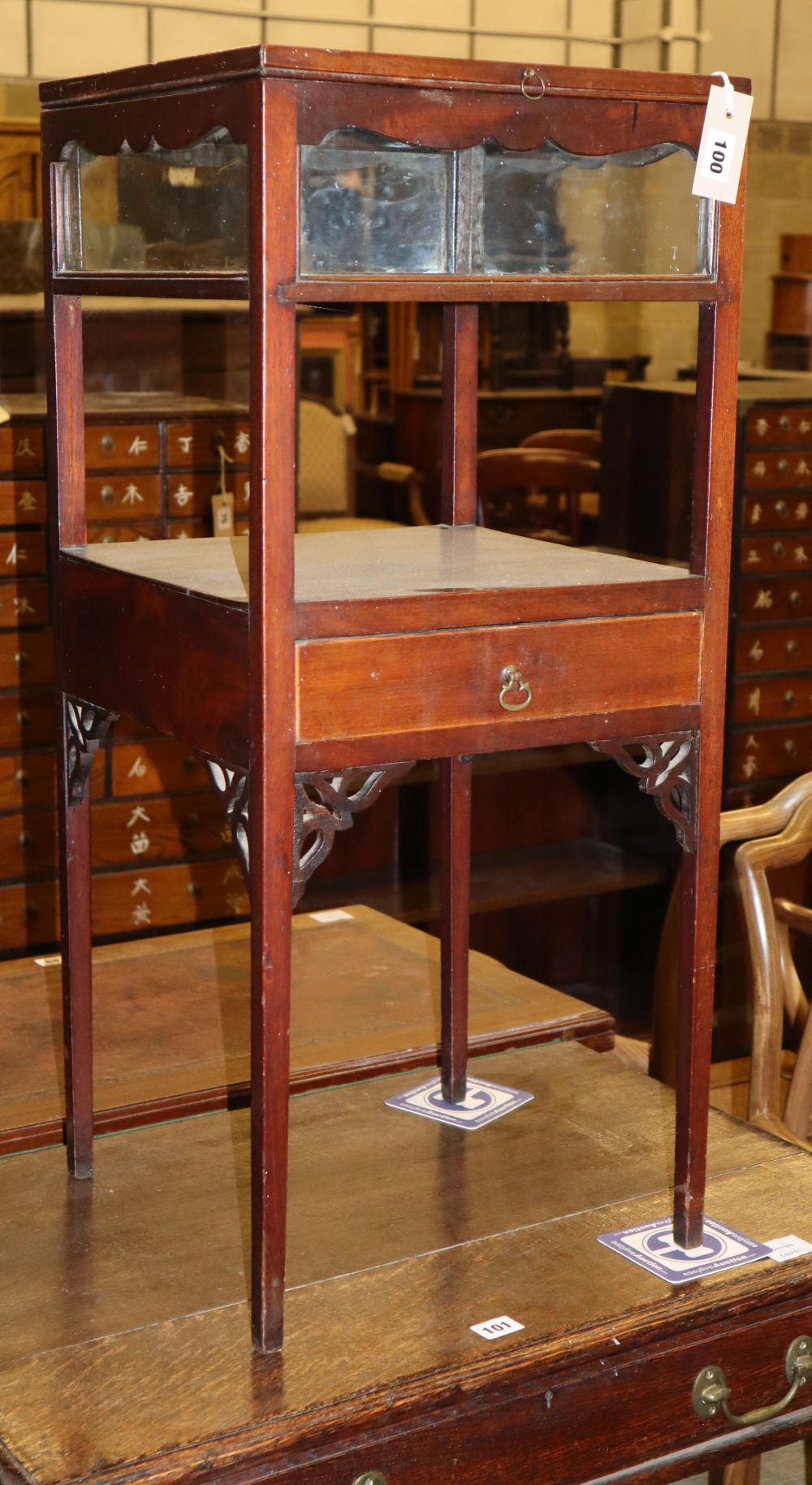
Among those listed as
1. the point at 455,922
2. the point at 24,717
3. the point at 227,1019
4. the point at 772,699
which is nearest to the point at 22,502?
the point at 24,717

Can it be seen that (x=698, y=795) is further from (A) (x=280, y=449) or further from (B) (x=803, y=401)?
(B) (x=803, y=401)

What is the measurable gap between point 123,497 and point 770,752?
250 centimetres

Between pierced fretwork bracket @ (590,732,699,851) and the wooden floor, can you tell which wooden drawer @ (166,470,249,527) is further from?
pierced fretwork bracket @ (590,732,699,851)

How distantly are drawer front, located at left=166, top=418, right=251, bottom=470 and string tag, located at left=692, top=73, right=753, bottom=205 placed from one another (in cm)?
284

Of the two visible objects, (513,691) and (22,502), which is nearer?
(513,691)

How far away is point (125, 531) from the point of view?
4.36 meters

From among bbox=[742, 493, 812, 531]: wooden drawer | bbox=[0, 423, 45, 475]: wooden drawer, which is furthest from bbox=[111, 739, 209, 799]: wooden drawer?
bbox=[742, 493, 812, 531]: wooden drawer

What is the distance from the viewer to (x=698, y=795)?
172cm

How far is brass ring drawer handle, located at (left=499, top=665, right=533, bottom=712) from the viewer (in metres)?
1.60

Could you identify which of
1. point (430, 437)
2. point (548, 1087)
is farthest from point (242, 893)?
point (430, 437)

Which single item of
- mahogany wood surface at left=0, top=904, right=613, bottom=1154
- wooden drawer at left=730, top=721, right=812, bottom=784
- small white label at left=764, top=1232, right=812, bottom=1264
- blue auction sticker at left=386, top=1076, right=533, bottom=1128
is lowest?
wooden drawer at left=730, top=721, right=812, bottom=784

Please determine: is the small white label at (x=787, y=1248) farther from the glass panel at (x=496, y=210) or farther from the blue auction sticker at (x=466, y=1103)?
the glass panel at (x=496, y=210)

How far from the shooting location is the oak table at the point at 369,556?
4.71 ft

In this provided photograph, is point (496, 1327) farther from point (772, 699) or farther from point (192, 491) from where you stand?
point (772, 699)
